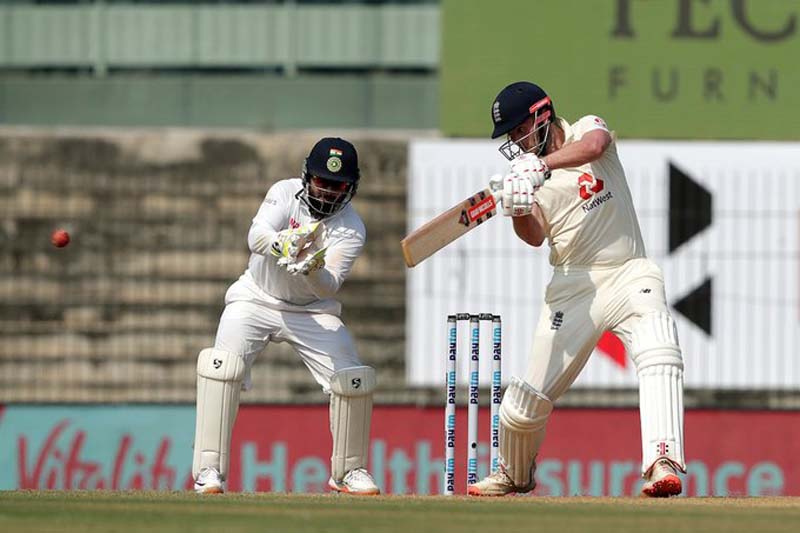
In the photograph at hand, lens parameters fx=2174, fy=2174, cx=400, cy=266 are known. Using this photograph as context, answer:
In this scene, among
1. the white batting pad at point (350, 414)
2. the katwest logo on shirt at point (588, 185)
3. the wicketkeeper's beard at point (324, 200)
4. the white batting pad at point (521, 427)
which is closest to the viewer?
the katwest logo on shirt at point (588, 185)

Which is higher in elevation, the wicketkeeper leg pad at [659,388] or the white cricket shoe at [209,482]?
the wicketkeeper leg pad at [659,388]

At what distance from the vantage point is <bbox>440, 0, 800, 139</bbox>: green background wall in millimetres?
14570

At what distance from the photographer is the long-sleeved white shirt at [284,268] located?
8.88 metres

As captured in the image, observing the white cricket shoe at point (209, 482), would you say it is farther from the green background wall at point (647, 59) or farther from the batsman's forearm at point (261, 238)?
the green background wall at point (647, 59)

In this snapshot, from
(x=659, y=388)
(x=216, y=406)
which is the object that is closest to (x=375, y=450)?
(x=216, y=406)

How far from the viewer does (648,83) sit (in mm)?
14602

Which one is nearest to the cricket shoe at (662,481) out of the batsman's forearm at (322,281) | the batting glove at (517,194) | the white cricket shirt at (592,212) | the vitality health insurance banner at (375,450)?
the white cricket shirt at (592,212)

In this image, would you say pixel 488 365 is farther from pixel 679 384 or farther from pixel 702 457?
pixel 679 384

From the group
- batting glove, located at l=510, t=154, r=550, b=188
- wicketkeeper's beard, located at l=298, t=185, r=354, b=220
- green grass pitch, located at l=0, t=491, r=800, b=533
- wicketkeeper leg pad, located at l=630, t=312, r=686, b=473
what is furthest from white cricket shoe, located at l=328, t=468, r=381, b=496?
batting glove, located at l=510, t=154, r=550, b=188

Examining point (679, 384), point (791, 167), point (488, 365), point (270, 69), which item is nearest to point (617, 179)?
point (679, 384)

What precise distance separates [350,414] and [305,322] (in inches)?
17.0

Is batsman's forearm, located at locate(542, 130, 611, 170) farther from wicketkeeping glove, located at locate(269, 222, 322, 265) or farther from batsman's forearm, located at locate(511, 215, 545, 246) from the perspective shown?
wicketkeeping glove, located at locate(269, 222, 322, 265)

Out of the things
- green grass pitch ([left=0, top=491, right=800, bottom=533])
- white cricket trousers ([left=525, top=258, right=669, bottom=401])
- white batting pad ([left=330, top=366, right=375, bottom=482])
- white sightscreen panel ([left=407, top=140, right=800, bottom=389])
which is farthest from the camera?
white sightscreen panel ([left=407, top=140, right=800, bottom=389])

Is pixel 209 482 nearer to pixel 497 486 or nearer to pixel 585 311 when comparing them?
pixel 497 486
